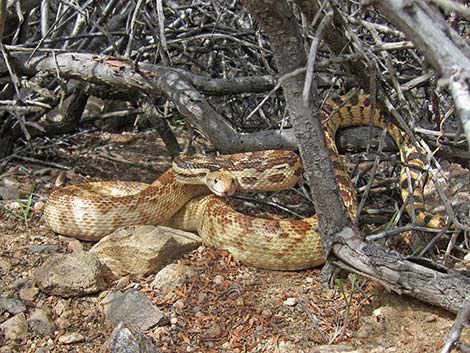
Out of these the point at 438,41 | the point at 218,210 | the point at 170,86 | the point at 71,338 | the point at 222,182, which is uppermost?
the point at 438,41

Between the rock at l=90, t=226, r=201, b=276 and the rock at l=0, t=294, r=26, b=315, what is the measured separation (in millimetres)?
693

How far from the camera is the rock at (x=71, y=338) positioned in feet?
11.9

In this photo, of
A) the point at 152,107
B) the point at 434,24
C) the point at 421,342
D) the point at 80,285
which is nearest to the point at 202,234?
the point at 80,285

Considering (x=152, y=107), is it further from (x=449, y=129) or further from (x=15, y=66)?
(x=449, y=129)

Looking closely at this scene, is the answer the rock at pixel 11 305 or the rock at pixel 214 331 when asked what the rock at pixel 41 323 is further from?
the rock at pixel 214 331

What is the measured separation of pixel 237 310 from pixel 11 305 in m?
1.54

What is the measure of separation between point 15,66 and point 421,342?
167 inches

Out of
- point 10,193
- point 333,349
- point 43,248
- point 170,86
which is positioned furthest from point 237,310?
point 10,193

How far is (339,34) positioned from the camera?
133 inches

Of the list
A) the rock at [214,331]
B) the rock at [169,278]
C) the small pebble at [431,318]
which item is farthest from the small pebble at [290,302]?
the small pebble at [431,318]

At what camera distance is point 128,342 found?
10.6 ft

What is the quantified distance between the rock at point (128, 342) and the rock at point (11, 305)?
2.96 feet

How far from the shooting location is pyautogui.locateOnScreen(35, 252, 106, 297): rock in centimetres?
396

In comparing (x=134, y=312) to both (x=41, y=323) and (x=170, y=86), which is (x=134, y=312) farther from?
(x=170, y=86)
